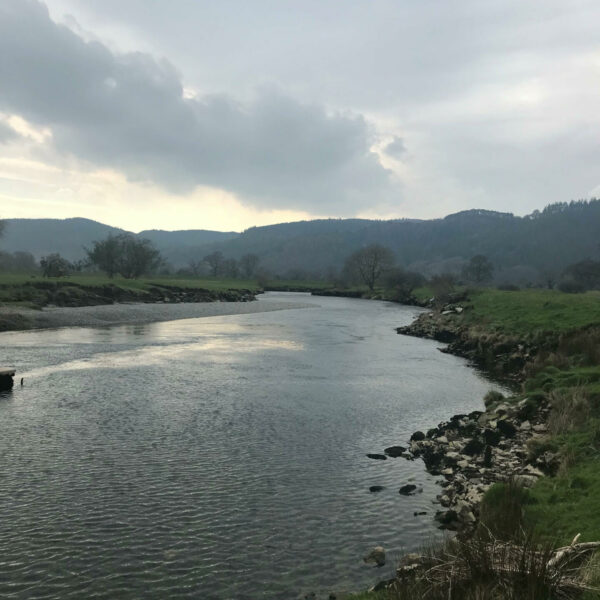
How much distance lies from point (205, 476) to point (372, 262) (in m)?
176

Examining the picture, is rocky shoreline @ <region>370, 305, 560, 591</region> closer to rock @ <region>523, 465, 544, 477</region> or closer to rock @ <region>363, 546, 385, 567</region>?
rock @ <region>523, 465, 544, 477</region>

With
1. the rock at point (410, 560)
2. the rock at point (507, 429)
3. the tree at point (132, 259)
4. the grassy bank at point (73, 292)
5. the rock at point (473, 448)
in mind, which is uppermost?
the tree at point (132, 259)

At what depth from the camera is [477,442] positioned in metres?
20.2

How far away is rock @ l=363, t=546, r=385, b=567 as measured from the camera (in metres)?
12.5

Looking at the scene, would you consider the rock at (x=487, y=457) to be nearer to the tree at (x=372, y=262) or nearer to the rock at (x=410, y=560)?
the rock at (x=410, y=560)

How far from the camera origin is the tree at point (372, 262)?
621 ft

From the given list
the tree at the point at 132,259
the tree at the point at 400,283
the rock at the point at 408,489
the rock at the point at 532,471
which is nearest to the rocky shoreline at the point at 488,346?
the rock at the point at 532,471

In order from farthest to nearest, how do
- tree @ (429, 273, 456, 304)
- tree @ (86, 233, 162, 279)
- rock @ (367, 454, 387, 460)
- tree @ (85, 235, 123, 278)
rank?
1. tree @ (86, 233, 162, 279)
2. tree @ (85, 235, 123, 278)
3. tree @ (429, 273, 456, 304)
4. rock @ (367, 454, 387, 460)

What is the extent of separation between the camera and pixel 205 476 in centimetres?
1759

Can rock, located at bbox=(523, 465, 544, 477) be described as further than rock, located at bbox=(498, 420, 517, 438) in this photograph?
No

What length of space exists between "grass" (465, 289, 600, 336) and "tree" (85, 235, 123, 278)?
10914 centimetres

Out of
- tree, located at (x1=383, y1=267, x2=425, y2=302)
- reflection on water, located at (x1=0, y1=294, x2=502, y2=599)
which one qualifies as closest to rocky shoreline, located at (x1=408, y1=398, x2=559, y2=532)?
reflection on water, located at (x1=0, y1=294, x2=502, y2=599)

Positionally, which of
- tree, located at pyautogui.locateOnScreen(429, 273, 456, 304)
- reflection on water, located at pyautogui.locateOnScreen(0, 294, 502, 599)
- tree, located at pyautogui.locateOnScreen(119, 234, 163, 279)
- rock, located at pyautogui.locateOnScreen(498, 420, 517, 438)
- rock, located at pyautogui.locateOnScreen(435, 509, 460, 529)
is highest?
tree, located at pyautogui.locateOnScreen(119, 234, 163, 279)

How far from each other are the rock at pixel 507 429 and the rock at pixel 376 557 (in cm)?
1127
